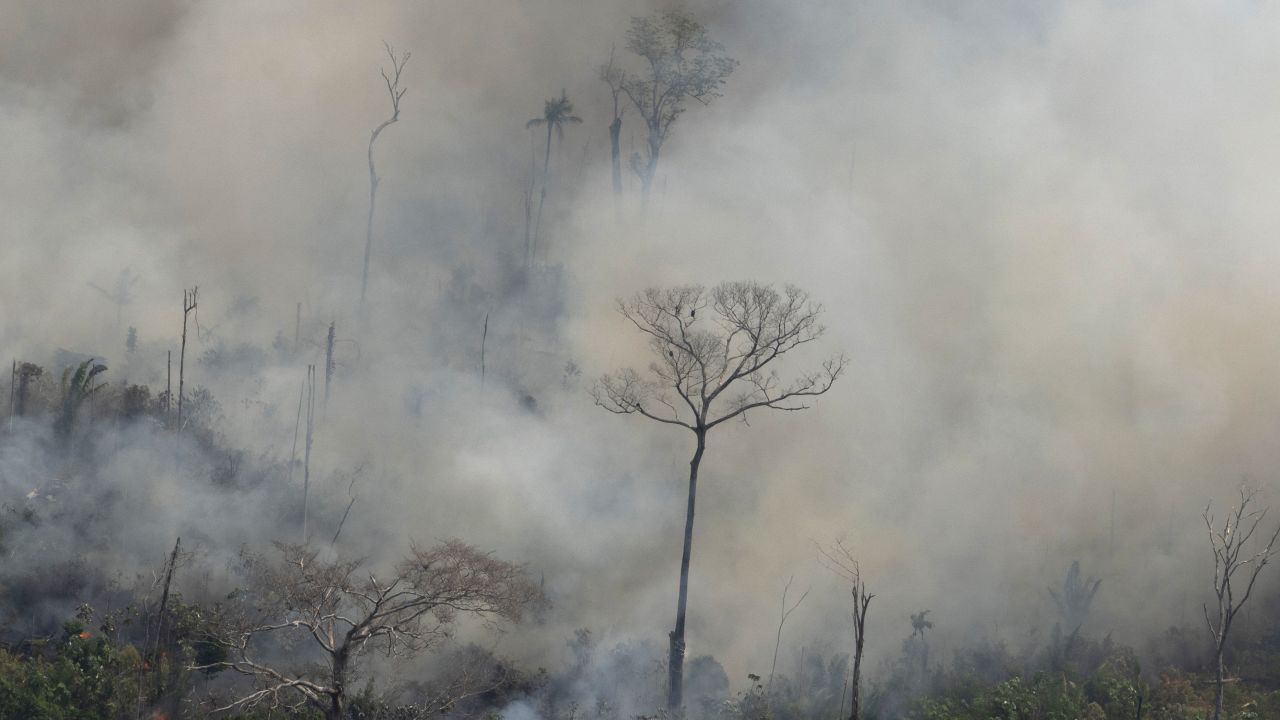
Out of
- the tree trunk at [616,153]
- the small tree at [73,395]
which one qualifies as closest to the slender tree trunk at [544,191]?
the tree trunk at [616,153]

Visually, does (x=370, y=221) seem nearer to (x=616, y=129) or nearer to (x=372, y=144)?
(x=372, y=144)

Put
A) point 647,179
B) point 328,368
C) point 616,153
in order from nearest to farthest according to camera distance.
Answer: point 328,368
point 647,179
point 616,153

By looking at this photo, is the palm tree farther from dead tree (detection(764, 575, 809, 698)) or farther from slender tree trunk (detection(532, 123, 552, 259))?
dead tree (detection(764, 575, 809, 698))

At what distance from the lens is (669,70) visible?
4869 centimetres

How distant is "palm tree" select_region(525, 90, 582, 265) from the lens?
163 ft

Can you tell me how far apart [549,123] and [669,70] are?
18.8 ft

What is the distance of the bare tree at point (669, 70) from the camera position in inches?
1913

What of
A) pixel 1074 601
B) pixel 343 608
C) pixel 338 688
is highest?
pixel 1074 601

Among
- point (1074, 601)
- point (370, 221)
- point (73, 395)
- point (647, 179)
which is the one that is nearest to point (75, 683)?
point (73, 395)

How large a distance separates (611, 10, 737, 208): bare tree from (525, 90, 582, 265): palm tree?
9.25 feet

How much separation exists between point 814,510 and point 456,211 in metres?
21.4

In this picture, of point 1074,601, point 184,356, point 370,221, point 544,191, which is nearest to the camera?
point 1074,601

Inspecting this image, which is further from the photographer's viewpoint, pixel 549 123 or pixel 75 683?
pixel 549 123

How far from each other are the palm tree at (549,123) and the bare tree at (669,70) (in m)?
2.82
